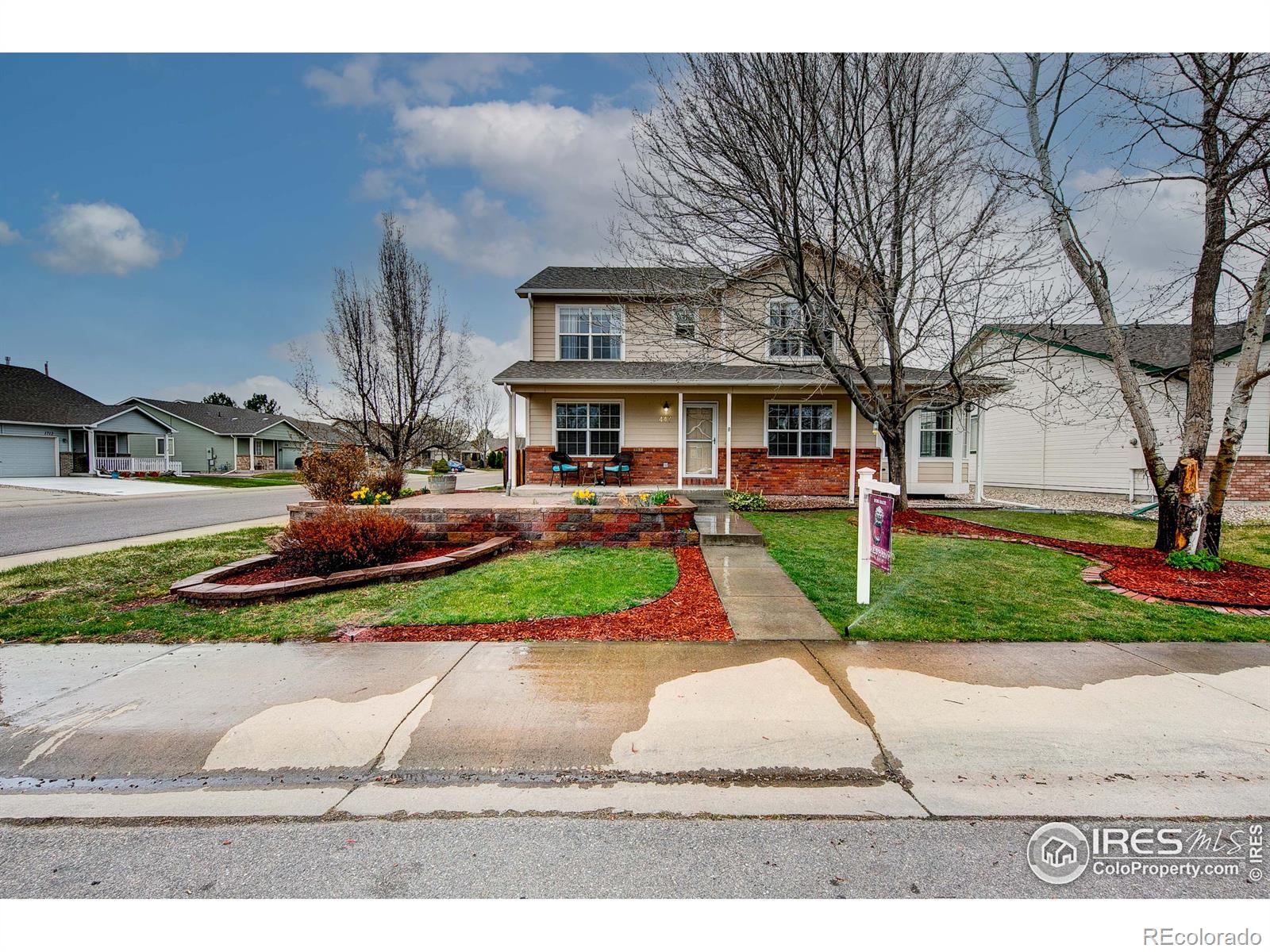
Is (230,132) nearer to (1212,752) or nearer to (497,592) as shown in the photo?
(497,592)

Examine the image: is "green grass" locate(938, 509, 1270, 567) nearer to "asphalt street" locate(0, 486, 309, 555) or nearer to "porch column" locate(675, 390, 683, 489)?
"porch column" locate(675, 390, 683, 489)

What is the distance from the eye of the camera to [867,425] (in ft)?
46.8

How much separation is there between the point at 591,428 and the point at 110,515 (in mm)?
12673

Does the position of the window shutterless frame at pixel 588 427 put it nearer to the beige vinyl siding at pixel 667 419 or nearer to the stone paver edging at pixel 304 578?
the beige vinyl siding at pixel 667 419

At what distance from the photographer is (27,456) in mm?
27969

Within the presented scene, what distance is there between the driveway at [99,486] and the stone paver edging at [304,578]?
18.4 metres

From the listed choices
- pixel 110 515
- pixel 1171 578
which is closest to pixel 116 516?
pixel 110 515

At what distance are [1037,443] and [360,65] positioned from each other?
20828 mm

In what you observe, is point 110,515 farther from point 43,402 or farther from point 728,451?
point 43,402

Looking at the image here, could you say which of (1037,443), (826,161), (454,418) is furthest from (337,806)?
(1037,443)

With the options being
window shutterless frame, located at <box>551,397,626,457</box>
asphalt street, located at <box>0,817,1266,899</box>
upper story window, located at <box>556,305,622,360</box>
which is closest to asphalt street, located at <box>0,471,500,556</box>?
window shutterless frame, located at <box>551,397,626,457</box>

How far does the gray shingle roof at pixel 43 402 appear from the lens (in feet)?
92.3

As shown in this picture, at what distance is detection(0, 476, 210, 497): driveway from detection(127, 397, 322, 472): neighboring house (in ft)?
35.5

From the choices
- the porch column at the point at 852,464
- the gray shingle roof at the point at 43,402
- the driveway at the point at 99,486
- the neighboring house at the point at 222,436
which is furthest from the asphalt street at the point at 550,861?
the neighboring house at the point at 222,436
